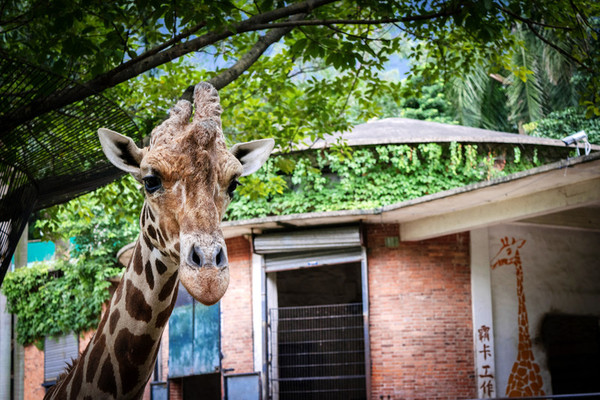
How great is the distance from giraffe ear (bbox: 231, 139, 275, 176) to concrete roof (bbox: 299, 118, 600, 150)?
9.62m

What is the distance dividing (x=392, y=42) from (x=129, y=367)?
577 centimetres

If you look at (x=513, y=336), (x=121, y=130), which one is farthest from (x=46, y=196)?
(x=513, y=336)

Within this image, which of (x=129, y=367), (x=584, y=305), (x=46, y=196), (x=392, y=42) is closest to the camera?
(x=129, y=367)

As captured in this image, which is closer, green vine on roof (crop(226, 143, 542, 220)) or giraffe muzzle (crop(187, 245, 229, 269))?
giraffe muzzle (crop(187, 245, 229, 269))

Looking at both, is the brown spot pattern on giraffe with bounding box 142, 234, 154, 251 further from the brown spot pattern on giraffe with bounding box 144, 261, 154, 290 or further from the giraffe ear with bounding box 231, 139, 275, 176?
the giraffe ear with bounding box 231, 139, 275, 176

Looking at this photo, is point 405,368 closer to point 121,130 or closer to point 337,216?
point 337,216

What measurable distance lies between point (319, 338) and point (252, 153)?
14063 millimetres

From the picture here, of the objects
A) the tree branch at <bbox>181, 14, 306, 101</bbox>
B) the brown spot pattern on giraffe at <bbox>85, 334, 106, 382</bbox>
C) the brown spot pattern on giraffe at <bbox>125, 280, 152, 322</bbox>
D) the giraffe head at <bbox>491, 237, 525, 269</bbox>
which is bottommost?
the brown spot pattern on giraffe at <bbox>85, 334, 106, 382</bbox>

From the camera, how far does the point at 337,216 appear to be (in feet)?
42.9

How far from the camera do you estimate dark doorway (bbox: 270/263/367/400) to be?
13922 millimetres

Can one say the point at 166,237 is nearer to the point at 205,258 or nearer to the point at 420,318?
the point at 205,258

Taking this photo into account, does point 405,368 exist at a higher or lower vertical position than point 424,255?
lower

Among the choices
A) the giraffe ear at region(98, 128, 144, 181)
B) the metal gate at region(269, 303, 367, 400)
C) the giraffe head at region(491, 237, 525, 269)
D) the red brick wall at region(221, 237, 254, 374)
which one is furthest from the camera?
the metal gate at region(269, 303, 367, 400)

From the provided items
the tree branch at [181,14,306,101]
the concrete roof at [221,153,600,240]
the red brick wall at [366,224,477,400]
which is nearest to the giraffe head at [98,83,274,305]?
the tree branch at [181,14,306,101]
